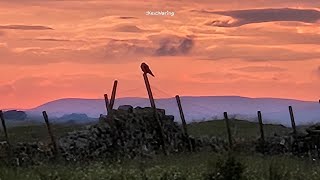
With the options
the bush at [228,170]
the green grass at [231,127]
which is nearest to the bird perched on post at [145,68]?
the green grass at [231,127]

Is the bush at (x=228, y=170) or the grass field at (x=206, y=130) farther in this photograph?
the grass field at (x=206, y=130)

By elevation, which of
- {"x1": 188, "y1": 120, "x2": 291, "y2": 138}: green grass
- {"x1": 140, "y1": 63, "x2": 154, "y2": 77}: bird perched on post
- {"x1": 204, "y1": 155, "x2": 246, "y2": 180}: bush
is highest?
{"x1": 140, "y1": 63, "x2": 154, "y2": 77}: bird perched on post

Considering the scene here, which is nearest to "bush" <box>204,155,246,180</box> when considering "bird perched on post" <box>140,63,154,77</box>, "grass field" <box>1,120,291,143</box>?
"bird perched on post" <box>140,63,154,77</box>

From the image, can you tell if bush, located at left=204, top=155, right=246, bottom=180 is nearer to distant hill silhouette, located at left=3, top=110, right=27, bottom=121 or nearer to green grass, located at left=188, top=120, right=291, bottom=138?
green grass, located at left=188, top=120, right=291, bottom=138

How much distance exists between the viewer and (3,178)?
896 inches

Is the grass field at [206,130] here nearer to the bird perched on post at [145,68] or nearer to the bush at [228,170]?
the bird perched on post at [145,68]

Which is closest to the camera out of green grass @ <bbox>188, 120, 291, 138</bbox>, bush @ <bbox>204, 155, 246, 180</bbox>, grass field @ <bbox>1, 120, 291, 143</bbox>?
bush @ <bbox>204, 155, 246, 180</bbox>

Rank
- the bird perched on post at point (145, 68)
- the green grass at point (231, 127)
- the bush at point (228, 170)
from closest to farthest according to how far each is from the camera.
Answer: the bush at point (228, 170) → the bird perched on post at point (145, 68) → the green grass at point (231, 127)

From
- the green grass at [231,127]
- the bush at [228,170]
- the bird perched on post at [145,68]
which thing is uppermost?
the bird perched on post at [145,68]

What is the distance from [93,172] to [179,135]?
50.3ft

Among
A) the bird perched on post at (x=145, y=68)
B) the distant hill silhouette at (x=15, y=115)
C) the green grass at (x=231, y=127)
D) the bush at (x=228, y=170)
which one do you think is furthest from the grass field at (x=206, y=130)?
the distant hill silhouette at (x=15, y=115)

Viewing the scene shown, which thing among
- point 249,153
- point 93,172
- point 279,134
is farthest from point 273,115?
point 93,172

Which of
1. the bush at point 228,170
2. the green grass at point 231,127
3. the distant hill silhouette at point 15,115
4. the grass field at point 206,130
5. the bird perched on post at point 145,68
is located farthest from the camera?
the distant hill silhouette at point 15,115

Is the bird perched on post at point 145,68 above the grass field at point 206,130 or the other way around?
above
